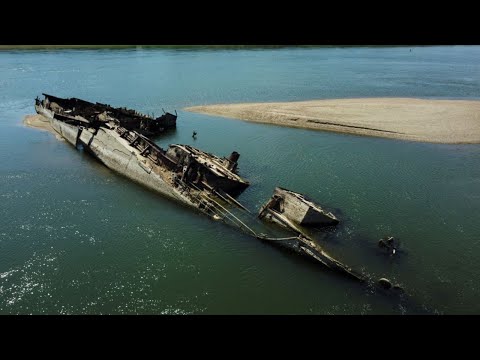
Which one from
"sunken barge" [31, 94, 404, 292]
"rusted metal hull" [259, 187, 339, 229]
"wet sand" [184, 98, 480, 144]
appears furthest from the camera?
"wet sand" [184, 98, 480, 144]

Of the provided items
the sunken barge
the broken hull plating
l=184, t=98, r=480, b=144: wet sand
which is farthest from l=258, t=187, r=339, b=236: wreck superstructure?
l=184, t=98, r=480, b=144: wet sand

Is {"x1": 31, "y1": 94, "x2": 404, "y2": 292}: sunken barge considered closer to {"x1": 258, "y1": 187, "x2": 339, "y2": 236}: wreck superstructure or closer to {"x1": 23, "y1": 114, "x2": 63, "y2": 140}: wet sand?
{"x1": 258, "y1": 187, "x2": 339, "y2": 236}: wreck superstructure

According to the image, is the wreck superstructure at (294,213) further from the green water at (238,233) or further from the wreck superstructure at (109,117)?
the wreck superstructure at (109,117)

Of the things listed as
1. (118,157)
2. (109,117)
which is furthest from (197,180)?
(109,117)

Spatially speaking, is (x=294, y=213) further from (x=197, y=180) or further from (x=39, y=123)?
(x=39, y=123)

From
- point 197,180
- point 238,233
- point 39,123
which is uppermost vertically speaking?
point 197,180
